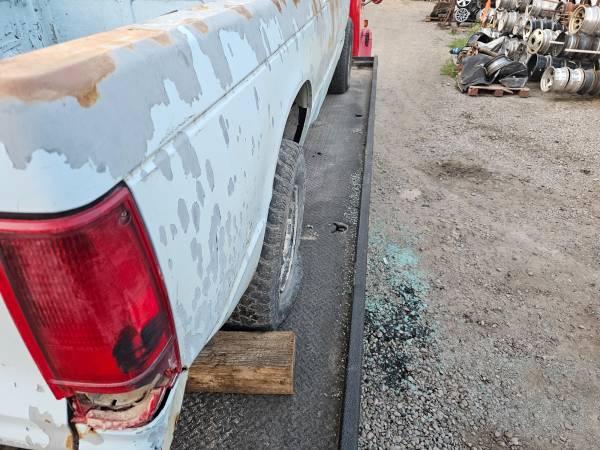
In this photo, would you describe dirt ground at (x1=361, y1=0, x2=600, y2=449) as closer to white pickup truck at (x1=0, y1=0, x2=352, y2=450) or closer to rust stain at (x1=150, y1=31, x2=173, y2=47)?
white pickup truck at (x1=0, y1=0, x2=352, y2=450)

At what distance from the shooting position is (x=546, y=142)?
5.31 metres

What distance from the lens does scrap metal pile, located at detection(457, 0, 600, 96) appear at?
22.0 feet

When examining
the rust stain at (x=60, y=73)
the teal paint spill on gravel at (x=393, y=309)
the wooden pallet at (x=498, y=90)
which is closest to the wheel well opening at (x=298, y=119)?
the teal paint spill on gravel at (x=393, y=309)

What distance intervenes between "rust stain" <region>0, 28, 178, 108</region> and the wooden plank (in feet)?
3.91

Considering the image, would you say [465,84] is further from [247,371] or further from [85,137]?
[85,137]

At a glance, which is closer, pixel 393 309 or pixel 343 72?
pixel 393 309

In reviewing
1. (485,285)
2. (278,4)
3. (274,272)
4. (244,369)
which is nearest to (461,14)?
(485,285)

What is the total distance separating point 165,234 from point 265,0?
1.09 m

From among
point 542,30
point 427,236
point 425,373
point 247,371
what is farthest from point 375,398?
point 542,30

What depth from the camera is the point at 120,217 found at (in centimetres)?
73

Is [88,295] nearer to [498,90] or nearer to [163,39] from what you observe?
[163,39]

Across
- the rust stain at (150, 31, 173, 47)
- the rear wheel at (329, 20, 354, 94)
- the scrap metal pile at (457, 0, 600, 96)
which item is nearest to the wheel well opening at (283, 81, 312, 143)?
the rust stain at (150, 31, 173, 47)

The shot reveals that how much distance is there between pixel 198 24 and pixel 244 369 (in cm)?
116

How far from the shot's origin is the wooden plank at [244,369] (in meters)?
1.62
